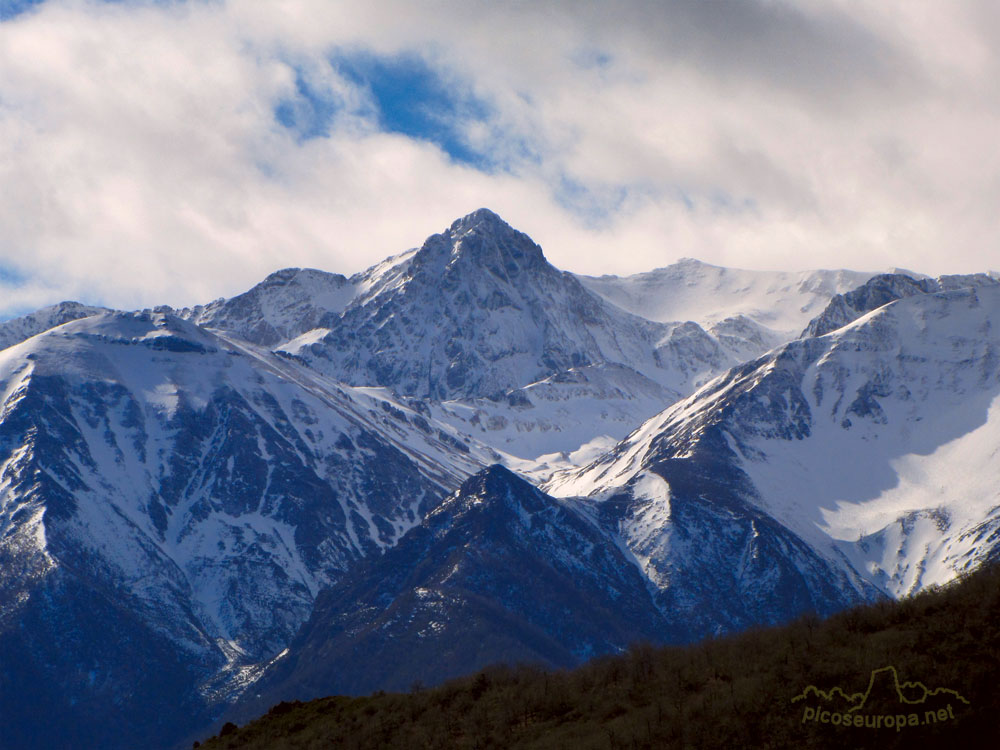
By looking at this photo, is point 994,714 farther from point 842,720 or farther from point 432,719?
point 432,719

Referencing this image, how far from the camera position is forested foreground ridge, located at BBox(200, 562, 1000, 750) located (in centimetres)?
6212

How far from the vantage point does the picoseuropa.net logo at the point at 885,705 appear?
200 ft

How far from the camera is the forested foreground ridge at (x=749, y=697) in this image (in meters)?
62.1

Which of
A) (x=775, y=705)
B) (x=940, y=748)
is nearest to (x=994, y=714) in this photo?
(x=940, y=748)

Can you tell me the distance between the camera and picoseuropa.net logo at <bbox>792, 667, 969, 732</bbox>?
61031 millimetres

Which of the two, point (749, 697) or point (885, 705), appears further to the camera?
point (749, 697)

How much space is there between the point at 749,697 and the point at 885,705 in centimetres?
679

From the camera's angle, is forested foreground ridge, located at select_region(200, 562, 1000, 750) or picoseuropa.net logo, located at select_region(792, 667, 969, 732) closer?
picoseuropa.net logo, located at select_region(792, 667, 969, 732)

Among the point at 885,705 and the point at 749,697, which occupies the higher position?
the point at 749,697

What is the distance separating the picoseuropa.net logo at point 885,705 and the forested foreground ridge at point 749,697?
7 centimetres

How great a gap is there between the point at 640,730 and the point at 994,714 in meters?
15.7

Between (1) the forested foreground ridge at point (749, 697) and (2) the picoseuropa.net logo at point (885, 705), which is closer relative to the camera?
(2) the picoseuropa.net logo at point (885, 705)

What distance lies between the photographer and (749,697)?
2638 inches

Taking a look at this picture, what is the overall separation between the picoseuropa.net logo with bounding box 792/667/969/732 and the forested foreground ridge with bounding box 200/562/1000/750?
2.8 inches
